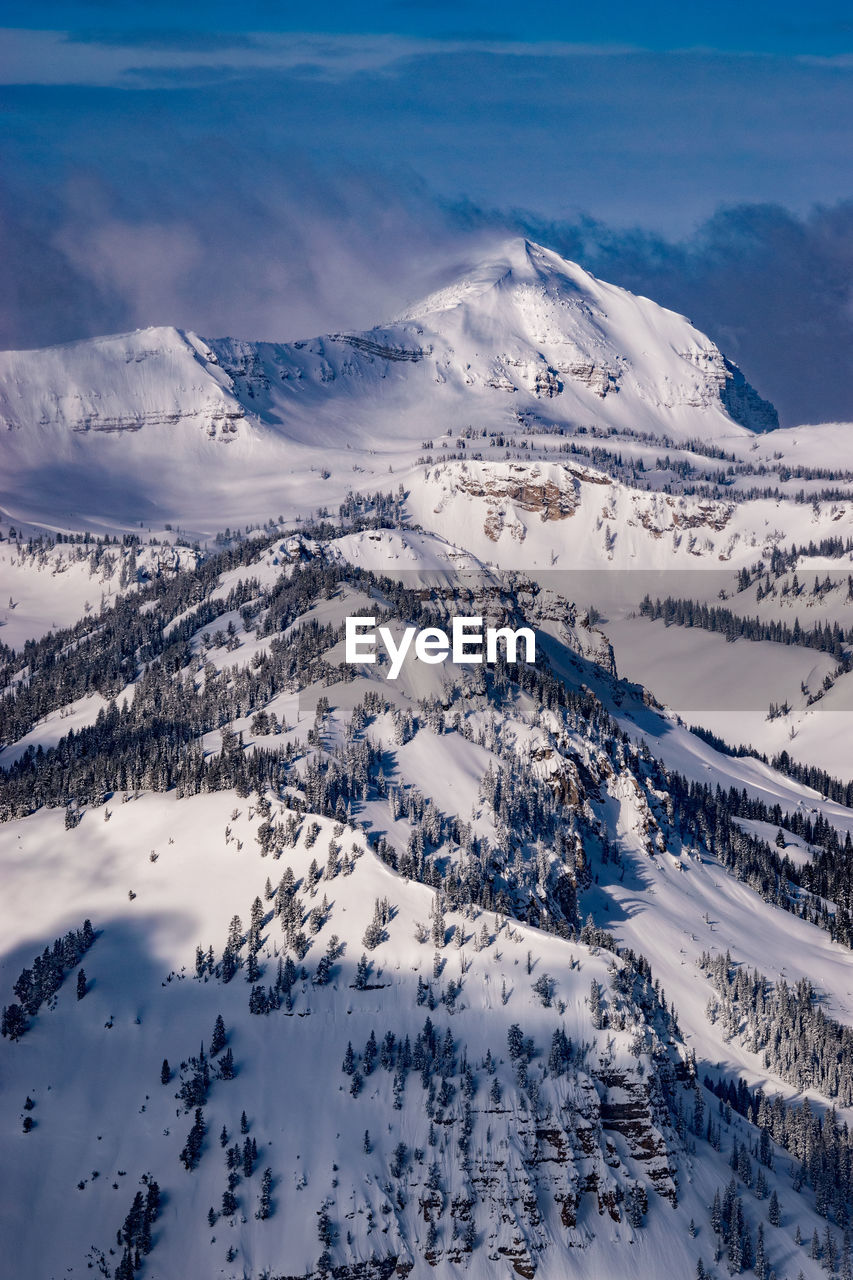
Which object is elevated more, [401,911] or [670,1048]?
[401,911]

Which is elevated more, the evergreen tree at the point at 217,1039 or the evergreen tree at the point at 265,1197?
the evergreen tree at the point at 217,1039

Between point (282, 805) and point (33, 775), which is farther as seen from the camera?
point (33, 775)

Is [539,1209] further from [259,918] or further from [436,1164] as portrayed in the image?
[259,918]

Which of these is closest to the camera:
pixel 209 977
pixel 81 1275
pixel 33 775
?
pixel 81 1275

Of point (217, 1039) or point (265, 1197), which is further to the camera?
point (217, 1039)

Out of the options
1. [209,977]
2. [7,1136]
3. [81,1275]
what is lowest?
[81,1275]

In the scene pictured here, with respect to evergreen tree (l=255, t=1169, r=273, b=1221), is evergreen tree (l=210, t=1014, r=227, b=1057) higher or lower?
higher

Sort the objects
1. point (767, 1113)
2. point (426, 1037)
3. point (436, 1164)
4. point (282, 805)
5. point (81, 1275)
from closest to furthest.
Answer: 1. point (81, 1275)
2. point (436, 1164)
3. point (426, 1037)
4. point (767, 1113)
5. point (282, 805)

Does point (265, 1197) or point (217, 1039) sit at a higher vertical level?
point (217, 1039)

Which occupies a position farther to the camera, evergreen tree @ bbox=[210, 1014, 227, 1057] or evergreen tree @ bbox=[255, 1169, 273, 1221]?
evergreen tree @ bbox=[210, 1014, 227, 1057]

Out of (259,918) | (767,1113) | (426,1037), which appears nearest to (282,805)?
(259,918)

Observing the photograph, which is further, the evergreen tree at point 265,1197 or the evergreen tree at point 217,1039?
the evergreen tree at point 217,1039
